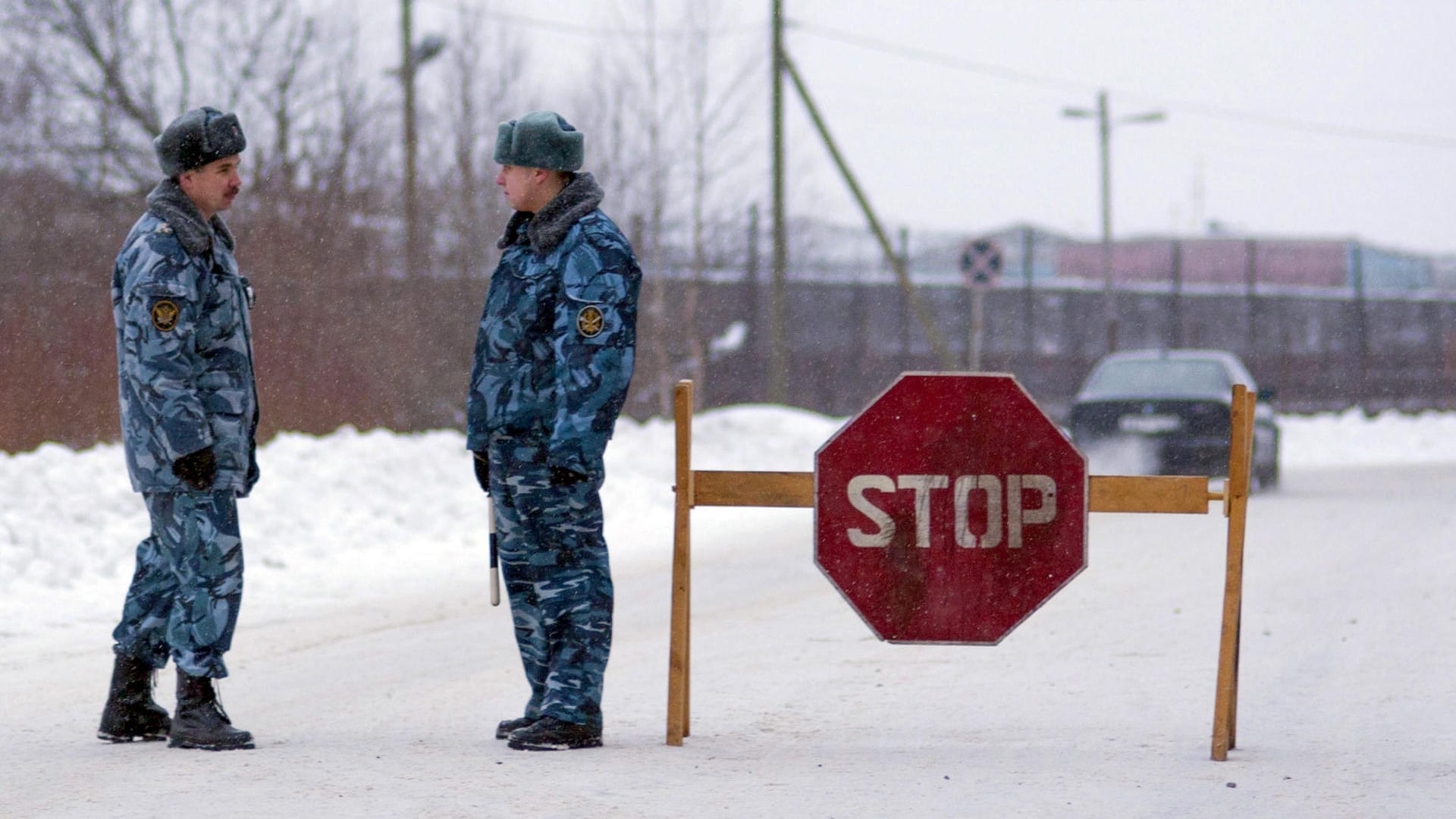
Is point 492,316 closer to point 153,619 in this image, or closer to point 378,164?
point 153,619

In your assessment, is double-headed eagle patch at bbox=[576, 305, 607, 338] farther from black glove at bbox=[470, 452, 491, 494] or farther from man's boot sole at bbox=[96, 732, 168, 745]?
man's boot sole at bbox=[96, 732, 168, 745]

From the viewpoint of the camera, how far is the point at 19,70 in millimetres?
20812

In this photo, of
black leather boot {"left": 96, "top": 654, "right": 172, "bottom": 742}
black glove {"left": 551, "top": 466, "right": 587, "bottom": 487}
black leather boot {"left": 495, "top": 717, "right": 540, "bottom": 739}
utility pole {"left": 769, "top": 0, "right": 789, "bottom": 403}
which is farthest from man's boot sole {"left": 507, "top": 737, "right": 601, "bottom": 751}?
utility pole {"left": 769, "top": 0, "right": 789, "bottom": 403}

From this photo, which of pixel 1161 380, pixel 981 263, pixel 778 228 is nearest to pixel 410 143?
pixel 778 228

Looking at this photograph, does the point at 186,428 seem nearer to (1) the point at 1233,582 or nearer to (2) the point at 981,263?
(1) the point at 1233,582

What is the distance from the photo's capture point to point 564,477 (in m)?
5.27

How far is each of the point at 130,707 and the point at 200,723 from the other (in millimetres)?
283

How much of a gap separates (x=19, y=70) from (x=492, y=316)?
17336mm

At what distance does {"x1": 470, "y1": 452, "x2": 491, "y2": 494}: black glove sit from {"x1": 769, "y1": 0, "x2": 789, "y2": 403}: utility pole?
58.7ft

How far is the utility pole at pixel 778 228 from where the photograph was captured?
2344 cm

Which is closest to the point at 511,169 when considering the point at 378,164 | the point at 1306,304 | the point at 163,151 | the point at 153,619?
the point at 163,151

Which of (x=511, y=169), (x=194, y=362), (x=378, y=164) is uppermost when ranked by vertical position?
(x=378, y=164)

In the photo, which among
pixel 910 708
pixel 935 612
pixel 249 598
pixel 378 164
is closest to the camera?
pixel 935 612

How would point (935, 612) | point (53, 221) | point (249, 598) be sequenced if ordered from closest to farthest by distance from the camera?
point (935, 612)
point (249, 598)
point (53, 221)
